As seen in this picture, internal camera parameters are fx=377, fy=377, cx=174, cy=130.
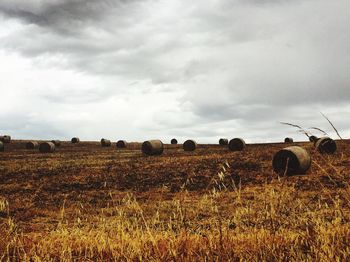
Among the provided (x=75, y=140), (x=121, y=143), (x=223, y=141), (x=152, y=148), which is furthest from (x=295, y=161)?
(x=75, y=140)

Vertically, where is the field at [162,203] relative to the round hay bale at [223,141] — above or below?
below

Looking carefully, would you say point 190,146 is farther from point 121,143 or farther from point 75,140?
point 75,140

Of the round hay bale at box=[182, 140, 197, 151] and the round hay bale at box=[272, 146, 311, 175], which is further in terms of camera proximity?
the round hay bale at box=[182, 140, 197, 151]

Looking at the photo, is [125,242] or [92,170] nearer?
[125,242]

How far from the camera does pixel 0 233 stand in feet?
15.9

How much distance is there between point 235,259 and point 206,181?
1241 centimetres

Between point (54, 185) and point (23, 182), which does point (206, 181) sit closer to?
point (54, 185)

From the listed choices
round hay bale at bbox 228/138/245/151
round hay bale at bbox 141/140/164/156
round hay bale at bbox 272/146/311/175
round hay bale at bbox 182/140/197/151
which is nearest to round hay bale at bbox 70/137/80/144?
round hay bale at bbox 182/140/197/151

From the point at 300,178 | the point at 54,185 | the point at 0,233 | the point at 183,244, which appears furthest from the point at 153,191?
the point at 183,244

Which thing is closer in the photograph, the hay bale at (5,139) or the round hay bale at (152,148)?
the round hay bale at (152,148)

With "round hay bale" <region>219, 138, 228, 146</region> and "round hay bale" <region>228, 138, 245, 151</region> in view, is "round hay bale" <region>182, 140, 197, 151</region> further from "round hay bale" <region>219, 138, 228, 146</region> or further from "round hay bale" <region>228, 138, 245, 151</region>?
"round hay bale" <region>219, 138, 228, 146</region>

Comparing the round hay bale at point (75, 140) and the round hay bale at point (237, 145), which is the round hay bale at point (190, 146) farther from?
the round hay bale at point (75, 140)

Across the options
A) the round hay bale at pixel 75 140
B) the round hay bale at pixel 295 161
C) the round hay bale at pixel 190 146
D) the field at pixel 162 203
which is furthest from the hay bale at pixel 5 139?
the round hay bale at pixel 295 161

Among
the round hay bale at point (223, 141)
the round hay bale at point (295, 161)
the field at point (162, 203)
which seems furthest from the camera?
the round hay bale at point (223, 141)
